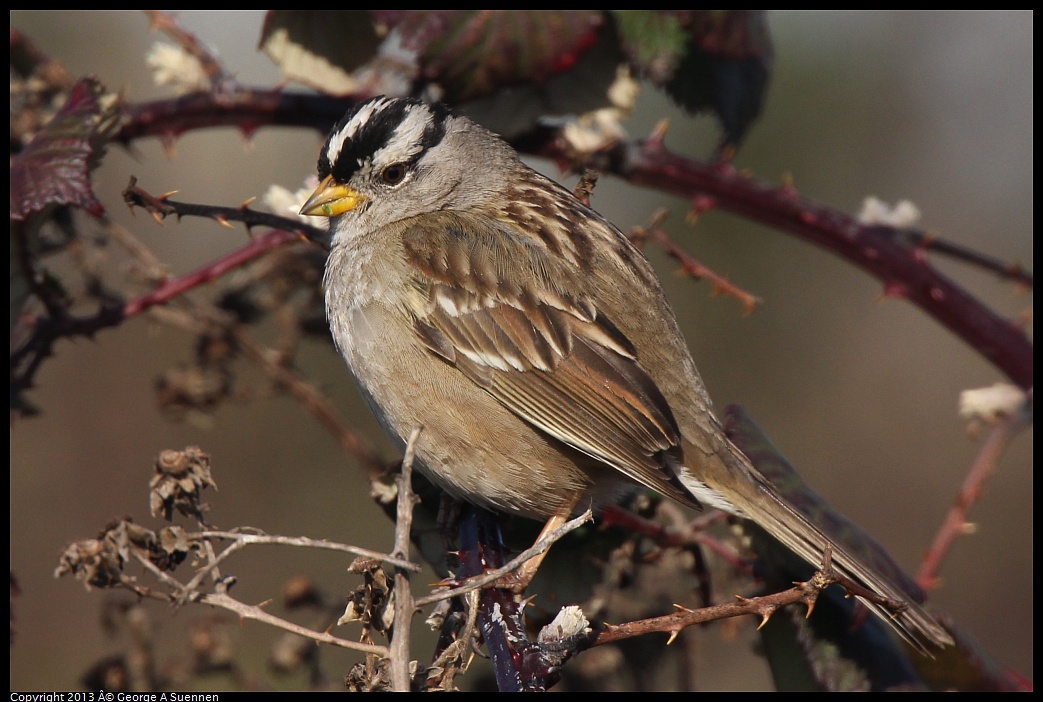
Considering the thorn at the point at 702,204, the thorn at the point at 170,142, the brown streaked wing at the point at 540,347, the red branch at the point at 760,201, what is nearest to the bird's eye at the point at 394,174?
the red branch at the point at 760,201

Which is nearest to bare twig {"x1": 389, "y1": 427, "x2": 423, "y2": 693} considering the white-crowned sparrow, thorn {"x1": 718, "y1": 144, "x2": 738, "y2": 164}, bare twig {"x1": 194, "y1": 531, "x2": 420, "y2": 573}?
bare twig {"x1": 194, "y1": 531, "x2": 420, "y2": 573}

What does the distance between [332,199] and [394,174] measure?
0.66 ft

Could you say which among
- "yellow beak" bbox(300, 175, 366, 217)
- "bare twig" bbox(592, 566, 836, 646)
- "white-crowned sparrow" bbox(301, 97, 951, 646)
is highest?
"yellow beak" bbox(300, 175, 366, 217)

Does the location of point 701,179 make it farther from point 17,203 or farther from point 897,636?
point 17,203

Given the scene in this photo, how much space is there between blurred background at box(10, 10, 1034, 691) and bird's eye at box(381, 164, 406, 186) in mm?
649

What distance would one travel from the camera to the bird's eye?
9.32ft

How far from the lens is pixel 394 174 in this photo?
9.39 ft

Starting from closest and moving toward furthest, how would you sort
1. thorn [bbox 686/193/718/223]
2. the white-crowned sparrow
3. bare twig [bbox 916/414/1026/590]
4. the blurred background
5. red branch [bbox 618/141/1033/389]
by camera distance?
1. bare twig [bbox 916/414/1026/590]
2. the white-crowned sparrow
3. red branch [bbox 618/141/1033/389]
4. thorn [bbox 686/193/718/223]
5. the blurred background

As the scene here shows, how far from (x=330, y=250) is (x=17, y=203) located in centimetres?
82

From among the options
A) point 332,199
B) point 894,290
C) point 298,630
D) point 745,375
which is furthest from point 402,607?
point 745,375

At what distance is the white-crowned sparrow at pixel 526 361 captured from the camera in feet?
8.03

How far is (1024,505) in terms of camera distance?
20.6 feet

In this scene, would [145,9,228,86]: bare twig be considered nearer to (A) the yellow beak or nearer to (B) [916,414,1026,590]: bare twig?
(A) the yellow beak
